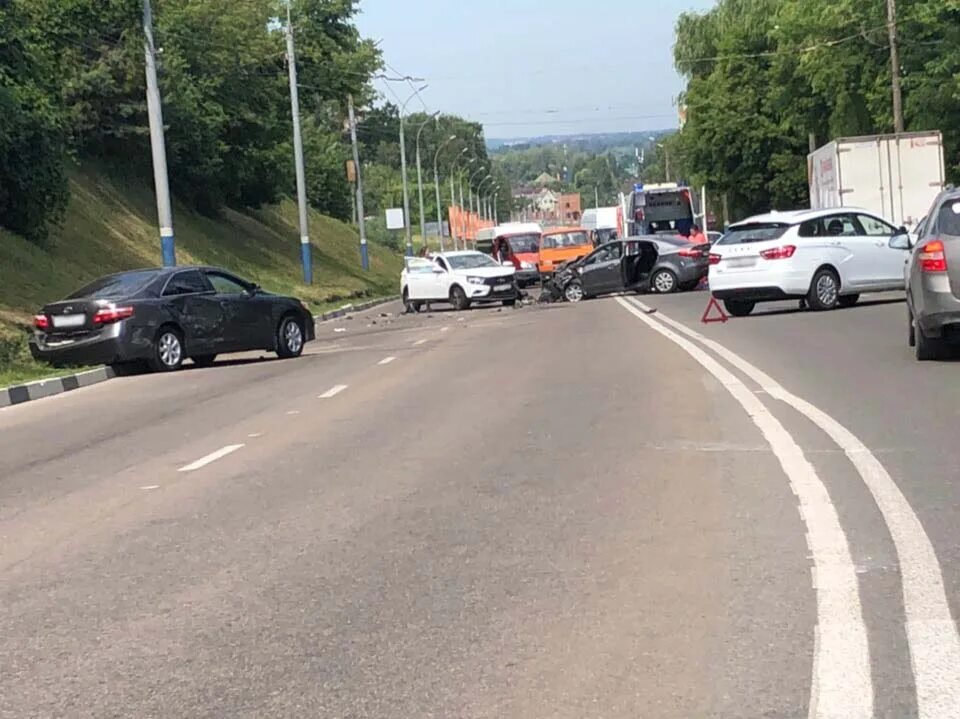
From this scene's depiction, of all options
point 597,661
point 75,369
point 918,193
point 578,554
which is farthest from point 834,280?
point 597,661

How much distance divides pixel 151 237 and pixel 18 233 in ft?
32.9

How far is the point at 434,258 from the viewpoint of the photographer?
130 ft

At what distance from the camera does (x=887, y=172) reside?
107 feet

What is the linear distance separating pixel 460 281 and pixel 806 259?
15.6 metres

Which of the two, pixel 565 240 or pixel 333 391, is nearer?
pixel 333 391

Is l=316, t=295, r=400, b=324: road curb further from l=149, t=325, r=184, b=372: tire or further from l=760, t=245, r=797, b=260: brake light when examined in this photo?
l=760, t=245, r=797, b=260: brake light

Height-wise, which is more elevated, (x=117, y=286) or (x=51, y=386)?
(x=117, y=286)

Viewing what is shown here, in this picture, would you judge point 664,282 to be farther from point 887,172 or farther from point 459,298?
point 887,172

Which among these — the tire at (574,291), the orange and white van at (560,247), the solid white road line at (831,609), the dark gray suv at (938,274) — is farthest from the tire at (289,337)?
the orange and white van at (560,247)

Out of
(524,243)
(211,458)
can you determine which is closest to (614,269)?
(524,243)

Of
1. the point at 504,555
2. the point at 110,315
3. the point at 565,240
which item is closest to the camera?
the point at 504,555

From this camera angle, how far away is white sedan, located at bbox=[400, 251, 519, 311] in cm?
3788

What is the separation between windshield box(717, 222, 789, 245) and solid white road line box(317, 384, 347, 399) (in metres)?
9.18

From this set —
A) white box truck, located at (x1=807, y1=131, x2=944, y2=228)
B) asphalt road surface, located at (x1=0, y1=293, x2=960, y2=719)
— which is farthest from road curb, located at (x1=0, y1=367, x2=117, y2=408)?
white box truck, located at (x1=807, y1=131, x2=944, y2=228)
